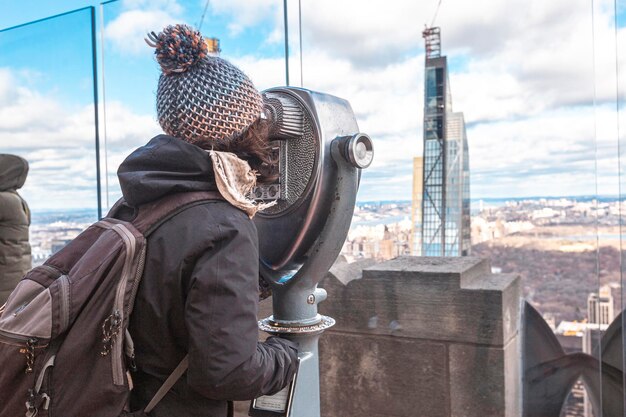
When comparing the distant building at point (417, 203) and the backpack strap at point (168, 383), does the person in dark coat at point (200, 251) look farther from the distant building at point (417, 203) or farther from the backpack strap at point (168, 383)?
the distant building at point (417, 203)

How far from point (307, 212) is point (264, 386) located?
48 centimetres

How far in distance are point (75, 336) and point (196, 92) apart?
20.4 inches

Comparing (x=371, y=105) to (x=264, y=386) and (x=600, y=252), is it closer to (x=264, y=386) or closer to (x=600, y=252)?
(x=600, y=252)

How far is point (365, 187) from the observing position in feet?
8.48

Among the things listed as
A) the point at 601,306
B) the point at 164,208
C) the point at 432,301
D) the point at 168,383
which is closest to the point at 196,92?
the point at 164,208

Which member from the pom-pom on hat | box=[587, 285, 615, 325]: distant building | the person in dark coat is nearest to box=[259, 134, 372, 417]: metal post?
the person in dark coat

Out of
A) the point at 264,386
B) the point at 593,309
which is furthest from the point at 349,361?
the point at 264,386

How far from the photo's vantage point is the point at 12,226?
3.71 m

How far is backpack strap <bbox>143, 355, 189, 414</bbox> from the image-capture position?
1148 millimetres

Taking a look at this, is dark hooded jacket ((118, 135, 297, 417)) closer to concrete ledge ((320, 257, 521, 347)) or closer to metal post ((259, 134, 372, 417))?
metal post ((259, 134, 372, 417))

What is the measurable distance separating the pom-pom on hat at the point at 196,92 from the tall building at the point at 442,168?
132 cm

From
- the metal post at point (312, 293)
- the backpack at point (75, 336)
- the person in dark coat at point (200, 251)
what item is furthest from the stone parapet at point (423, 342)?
the backpack at point (75, 336)

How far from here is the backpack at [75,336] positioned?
1078 mm

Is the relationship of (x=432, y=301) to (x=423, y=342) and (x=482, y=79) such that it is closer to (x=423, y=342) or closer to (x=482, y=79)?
(x=423, y=342)
